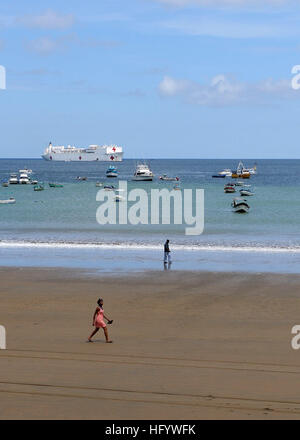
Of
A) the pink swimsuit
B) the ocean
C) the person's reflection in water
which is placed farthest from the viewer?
the ocean

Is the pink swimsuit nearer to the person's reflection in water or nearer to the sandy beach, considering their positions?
the sandy beach

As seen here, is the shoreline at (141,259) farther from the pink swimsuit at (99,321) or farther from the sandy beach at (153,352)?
the pink swimsuit at (99,321)

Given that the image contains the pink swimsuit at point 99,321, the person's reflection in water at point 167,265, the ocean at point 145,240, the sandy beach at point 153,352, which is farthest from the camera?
the ocean at point 145,240

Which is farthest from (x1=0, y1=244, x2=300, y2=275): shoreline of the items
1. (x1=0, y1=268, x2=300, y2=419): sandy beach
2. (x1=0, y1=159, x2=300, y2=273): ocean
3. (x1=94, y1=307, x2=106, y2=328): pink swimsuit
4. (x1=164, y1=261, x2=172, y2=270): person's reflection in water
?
(x1=94, y1=307, x2=106, y2=328): pink swimsuit

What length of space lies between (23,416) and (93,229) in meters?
40.3

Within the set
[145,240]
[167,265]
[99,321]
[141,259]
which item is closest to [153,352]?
[99,321]

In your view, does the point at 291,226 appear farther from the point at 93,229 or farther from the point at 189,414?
the point at 189,414

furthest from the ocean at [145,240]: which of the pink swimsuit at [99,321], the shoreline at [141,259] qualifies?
the pink swimsuit at [99,321]

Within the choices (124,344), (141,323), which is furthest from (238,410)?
(141,323)

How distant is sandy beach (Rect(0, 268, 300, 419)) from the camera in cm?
1206

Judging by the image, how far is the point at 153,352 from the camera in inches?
628

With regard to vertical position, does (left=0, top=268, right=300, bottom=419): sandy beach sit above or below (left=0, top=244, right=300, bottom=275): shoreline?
below

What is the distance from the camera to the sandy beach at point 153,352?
475 inches

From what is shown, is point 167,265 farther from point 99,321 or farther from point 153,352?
point 153,352
